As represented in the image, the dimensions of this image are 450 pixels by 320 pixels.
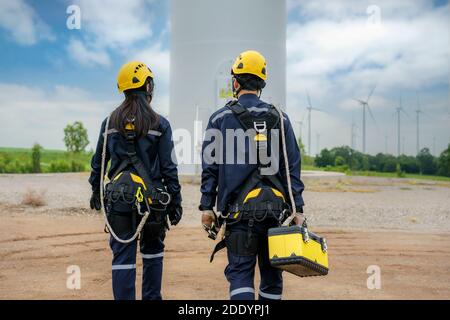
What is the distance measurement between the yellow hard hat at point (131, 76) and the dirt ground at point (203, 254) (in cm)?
276

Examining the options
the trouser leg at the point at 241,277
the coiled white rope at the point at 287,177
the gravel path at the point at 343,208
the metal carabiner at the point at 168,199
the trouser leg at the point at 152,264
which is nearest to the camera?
the trouser leg at the point at 241,277

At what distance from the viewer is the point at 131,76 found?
15.8ft

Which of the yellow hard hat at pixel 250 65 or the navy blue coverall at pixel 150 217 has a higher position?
the yellow hard hat at pixel 250 65

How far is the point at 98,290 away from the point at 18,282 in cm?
127

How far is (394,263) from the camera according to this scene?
882cm

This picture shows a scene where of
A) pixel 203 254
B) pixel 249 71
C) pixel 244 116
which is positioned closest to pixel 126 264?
pixel 244 116

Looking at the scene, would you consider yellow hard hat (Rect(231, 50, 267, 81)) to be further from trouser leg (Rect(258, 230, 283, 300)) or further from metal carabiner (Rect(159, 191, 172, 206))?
trouser leg (Rect(258, 230, 283, 300))

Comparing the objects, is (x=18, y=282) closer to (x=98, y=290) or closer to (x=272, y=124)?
(x=98, y=290)

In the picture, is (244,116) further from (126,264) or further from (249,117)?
(126,264)

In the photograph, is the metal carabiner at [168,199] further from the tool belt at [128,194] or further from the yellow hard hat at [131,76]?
the yellow hard hat at [131,76]

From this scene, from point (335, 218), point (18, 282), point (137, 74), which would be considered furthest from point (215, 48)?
point (137, 74)

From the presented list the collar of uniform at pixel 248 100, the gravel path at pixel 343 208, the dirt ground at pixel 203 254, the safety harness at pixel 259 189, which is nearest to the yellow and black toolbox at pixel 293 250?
the safety harness at pixel 259 189

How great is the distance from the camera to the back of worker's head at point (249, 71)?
445 cm

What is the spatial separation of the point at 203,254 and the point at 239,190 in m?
5.16
